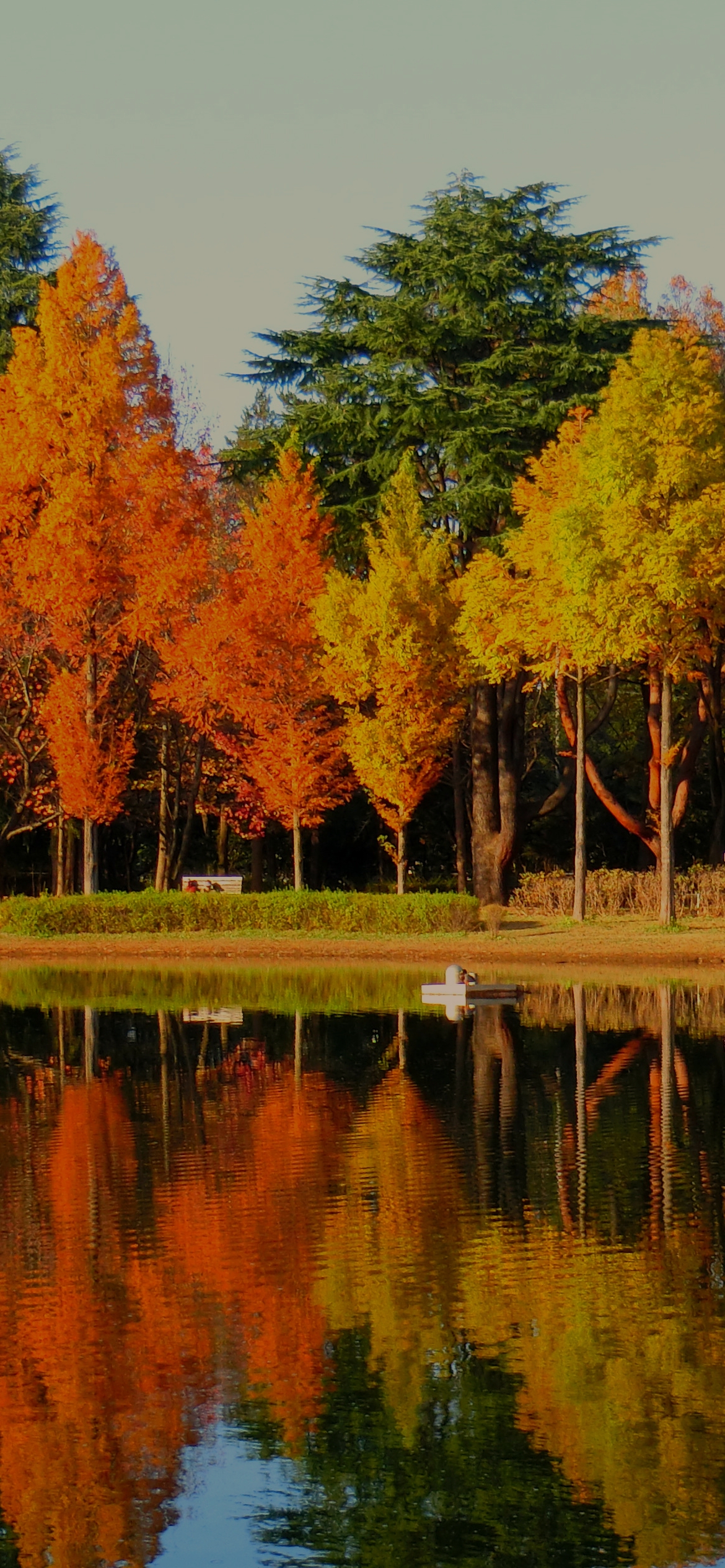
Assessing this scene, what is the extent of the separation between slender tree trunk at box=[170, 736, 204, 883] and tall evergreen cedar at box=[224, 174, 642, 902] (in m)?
5.94

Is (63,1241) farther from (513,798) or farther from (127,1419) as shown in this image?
(513,798)

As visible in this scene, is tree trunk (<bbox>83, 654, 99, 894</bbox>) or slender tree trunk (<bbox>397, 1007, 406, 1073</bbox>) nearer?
slender tree trunk (<bbox>397, 1007, 406, 1073</bbox>)

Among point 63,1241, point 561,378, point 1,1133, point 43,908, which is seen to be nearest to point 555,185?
point 561,378

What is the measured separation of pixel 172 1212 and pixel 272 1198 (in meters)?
0.77

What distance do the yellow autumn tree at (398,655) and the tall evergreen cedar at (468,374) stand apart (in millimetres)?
1694

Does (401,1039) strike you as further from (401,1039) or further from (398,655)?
(398,655)

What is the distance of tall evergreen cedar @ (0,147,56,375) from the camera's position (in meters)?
48.8

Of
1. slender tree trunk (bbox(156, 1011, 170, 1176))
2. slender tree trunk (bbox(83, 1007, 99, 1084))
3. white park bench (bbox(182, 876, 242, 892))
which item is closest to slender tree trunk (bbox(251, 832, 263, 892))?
white park bench (bbox(182, 876, 242, 892))

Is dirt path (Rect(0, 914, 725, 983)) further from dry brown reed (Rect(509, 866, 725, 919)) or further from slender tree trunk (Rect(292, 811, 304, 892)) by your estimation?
slender tree trunk (Rect(292, 811, 304, 892))

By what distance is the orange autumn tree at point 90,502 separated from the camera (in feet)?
133

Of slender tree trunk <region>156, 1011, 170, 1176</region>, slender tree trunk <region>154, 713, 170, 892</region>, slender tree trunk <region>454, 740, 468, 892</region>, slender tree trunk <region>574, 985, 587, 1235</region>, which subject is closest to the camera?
slender tree trunk <region>574, 985, 587, 1235</region>

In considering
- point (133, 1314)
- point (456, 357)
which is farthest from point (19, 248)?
point (133, 1314)

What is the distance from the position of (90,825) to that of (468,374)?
46.0 feet

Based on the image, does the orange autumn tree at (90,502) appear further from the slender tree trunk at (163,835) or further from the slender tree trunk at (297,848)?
the slender tree trunk at (163,835)
